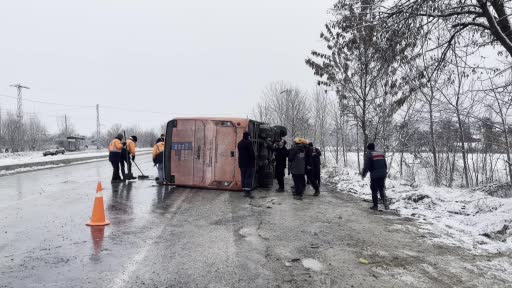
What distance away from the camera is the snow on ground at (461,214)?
21.3 feet

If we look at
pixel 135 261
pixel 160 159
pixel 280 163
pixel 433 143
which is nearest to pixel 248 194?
pixel 280 163

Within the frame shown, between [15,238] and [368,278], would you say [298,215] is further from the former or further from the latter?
[15,238]

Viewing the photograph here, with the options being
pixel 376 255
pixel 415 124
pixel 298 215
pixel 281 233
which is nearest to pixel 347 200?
pixel 298 215

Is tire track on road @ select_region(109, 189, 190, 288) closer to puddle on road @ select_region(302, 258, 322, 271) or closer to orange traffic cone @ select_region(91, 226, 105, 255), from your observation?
orange traffic cone @ select_region(91, 226, 105, 255)

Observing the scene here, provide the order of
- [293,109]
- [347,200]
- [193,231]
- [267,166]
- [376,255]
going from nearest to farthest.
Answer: [376,255]
[193,231]
[347,200]
[267,166]
[293,109]

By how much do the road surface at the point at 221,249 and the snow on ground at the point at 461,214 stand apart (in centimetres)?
45

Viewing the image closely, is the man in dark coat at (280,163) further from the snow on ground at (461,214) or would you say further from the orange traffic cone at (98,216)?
the orange traffic cone at (98,216)

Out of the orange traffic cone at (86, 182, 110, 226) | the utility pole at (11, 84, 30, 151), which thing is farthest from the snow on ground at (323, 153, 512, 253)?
the utility pole at (11, 84, 30, 151)

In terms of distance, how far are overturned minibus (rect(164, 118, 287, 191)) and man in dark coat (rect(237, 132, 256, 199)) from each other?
0.50 meters

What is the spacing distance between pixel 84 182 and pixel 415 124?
14.5 metres

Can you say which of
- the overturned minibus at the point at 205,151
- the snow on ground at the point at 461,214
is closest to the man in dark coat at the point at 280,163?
the overturned minibus at the point at 205,151

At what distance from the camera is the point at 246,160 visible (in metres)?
11.7

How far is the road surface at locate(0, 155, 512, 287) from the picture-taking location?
180 inches

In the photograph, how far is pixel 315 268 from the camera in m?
5.01
